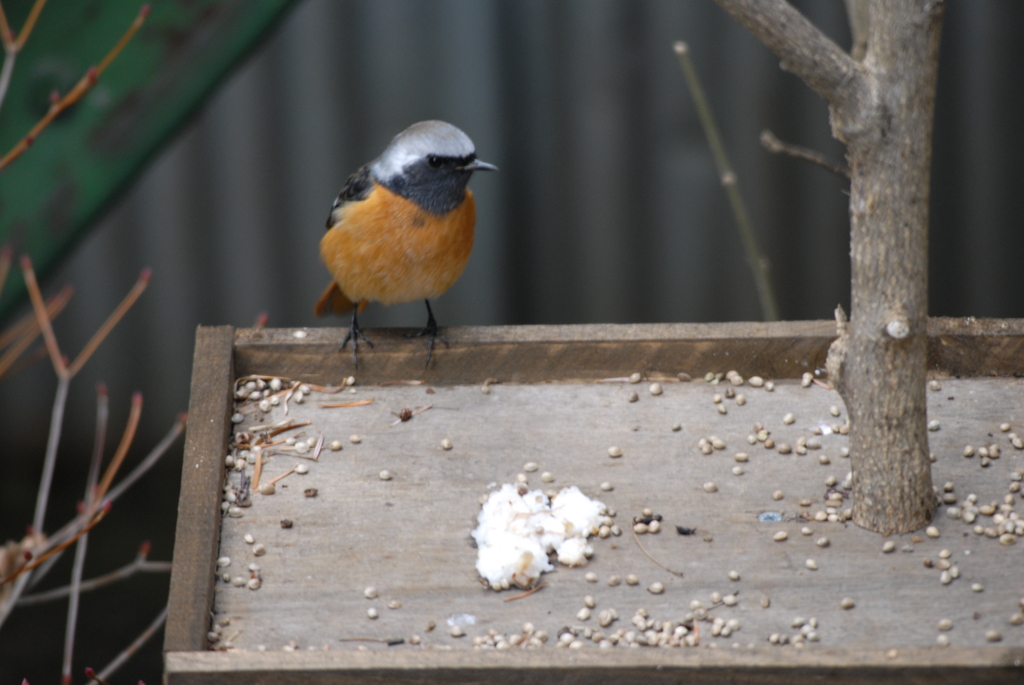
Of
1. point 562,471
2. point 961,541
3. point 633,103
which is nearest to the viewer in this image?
point 961,541

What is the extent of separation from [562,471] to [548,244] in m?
1.99

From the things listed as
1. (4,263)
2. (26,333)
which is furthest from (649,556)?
(26,333)

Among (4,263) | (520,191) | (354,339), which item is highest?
(520,191)

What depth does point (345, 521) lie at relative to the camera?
6.79 ft

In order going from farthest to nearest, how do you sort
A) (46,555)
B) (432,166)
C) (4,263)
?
(432,166) → (4,263) → (46,555)

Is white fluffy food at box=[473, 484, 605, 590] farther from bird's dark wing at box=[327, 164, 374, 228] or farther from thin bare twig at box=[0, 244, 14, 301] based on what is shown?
thin bare twig at box=[0, 244, 14, 301]

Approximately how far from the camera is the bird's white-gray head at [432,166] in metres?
2.59

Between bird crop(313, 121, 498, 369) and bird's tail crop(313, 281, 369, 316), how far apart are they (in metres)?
0.25

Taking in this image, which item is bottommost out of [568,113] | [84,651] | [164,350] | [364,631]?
[84,651]

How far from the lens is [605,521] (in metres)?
2.05

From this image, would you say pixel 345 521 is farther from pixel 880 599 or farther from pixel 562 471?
pixel 880 599

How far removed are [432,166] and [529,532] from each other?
1.08 m

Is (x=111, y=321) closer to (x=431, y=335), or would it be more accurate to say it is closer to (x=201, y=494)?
(x=201, y=494)

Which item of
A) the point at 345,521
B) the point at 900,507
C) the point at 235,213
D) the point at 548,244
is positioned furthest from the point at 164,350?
the point at 900,507
